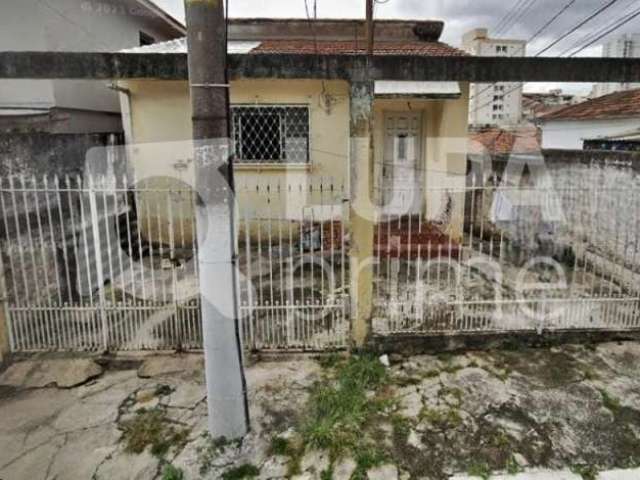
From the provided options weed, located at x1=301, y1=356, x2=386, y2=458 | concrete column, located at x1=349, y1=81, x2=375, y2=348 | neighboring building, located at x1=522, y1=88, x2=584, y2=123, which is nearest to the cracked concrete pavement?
weed, located at x1=301, y1=356, x2=386, y2=458

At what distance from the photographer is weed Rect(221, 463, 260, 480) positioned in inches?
111

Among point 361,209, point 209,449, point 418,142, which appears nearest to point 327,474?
point 209,449

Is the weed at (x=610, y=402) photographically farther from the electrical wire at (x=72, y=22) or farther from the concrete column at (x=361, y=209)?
the electrical wire at (x=72, y=22)

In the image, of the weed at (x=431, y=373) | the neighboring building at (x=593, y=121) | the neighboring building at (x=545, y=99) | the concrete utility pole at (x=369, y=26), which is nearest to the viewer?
the weed at (x=431, y=373)

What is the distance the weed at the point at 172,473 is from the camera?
2.78 meters

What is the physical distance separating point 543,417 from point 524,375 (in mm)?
588

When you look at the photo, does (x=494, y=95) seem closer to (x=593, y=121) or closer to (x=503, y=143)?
(x=503, y=143)

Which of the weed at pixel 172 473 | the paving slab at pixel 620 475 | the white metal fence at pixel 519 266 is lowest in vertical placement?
the paving slab at pixel 620 475

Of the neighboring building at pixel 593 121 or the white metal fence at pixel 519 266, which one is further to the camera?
the neighboring building at pixel 593 121

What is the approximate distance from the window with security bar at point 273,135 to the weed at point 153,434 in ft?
18.3

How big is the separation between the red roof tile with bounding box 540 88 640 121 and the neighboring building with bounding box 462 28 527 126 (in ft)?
24.9

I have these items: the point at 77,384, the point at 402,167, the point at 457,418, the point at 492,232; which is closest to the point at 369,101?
the point at 457,418

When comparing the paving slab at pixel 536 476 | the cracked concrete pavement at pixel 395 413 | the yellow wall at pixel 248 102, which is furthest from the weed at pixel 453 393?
the yellow wall at pixel 248 102

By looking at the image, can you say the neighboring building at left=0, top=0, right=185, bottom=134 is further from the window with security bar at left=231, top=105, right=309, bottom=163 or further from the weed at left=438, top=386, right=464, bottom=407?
the weed at left=438, top=386, right=464, bottom=407
